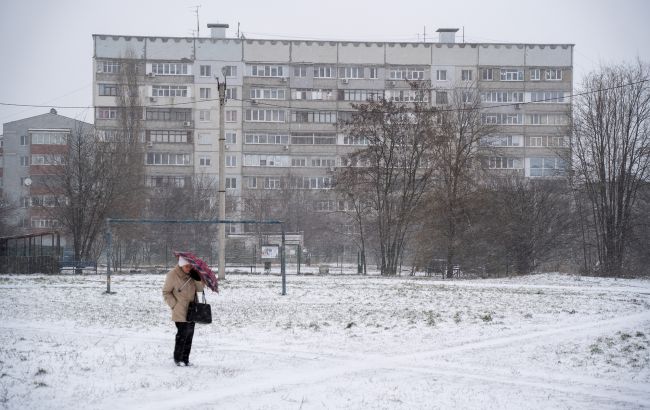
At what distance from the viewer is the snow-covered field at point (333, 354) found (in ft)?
31.4

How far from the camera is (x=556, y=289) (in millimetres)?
29938

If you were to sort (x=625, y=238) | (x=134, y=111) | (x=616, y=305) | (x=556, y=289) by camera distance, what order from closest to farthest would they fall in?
(x=616, y=305)
(x=556, y=289)
(x=625, y=238)
(x=134, y=111)

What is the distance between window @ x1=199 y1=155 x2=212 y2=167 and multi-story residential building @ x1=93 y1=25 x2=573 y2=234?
124 mm

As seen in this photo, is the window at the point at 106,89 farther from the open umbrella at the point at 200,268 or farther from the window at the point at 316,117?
the open umbrella at the point at 200,268

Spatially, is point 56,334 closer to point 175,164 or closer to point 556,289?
point 556,289

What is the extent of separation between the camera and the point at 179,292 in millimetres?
11797

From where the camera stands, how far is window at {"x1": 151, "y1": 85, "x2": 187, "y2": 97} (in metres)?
90.9

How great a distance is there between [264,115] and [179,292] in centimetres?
8251

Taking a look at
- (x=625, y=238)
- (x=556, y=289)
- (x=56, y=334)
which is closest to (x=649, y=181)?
(x=625, y=238)

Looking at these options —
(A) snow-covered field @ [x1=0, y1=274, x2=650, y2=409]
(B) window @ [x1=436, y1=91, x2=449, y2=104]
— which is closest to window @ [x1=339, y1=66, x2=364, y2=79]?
(B) window @ [x1=436, y1=91, x2=449, y2=104]

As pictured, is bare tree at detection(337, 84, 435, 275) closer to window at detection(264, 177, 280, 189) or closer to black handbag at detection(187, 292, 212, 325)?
black handbag at detection(187, 292, 212, 325)

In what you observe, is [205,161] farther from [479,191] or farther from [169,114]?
[479,191]

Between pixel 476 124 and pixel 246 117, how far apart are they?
49.5 metres

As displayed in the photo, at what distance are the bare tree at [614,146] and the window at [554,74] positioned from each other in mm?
52301
